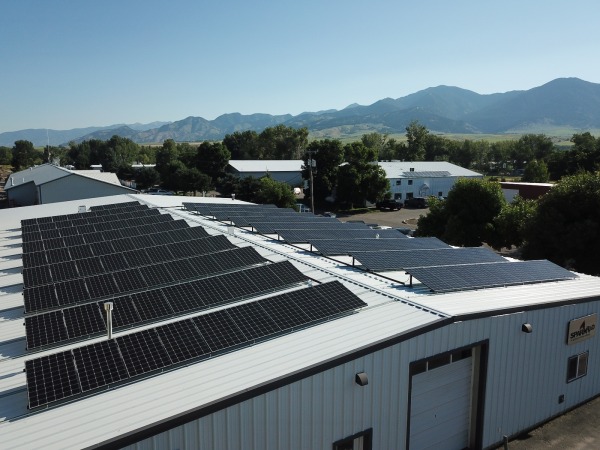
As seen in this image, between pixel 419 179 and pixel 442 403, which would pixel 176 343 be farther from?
pixel 419 179

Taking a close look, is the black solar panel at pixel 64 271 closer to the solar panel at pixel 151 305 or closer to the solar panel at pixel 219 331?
the solar panel at pixel 151 305

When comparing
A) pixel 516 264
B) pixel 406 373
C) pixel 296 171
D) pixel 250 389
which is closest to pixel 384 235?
pixel 516 264

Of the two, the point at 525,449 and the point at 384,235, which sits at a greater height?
the point at 384,235

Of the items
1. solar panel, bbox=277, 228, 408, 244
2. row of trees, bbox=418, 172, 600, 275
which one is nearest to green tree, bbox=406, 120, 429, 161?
row of trees, bbox=418, 172, 600, 275

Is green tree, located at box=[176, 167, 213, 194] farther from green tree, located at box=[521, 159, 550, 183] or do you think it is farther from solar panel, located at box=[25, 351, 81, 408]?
solar panel, located at box=[25, 351, 81, 408]

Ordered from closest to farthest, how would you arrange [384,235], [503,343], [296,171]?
[503,343] → [384,235] → [296,171]

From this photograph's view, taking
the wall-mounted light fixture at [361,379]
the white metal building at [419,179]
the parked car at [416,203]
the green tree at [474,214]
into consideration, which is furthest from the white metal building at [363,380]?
the white metal building at [419,179]

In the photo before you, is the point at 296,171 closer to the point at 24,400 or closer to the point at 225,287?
the point at 225,287

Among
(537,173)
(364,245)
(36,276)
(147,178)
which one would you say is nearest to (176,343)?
(36,276)
